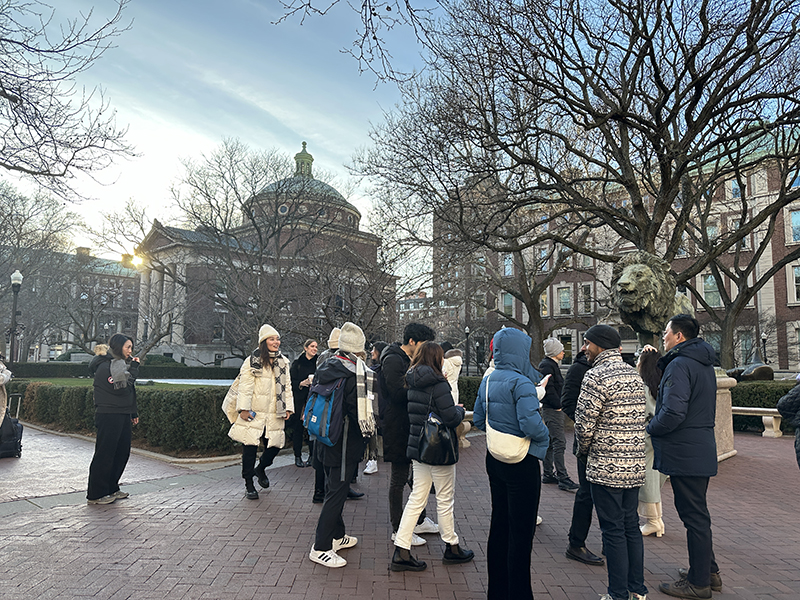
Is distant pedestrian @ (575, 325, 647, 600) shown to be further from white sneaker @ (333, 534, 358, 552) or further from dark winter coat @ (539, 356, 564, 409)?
dark winter coat @ (539, 356, 564, 409)

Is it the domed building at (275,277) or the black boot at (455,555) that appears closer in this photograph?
the black boot at (455,555)

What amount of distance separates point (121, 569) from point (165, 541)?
25.8 inches

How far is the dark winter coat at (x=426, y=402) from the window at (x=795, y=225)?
132 ft

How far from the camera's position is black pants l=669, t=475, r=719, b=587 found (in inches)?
148

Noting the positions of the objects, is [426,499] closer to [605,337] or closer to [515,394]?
[515,394]

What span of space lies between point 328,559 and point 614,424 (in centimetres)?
251

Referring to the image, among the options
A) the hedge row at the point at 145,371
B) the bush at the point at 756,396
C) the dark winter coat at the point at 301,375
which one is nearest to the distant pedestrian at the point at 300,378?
the dark winter coat at the point at 301,375

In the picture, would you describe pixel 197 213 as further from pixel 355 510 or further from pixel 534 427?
pixel 534 427

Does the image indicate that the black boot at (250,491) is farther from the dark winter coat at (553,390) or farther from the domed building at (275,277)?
the domed building at (275,277)

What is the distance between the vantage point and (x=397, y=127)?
15.3 metres

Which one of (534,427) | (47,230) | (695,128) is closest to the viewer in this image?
(534,427)

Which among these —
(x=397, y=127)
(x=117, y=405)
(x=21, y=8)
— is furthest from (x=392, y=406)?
(x=397, y=127)

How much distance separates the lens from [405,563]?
4184 mm

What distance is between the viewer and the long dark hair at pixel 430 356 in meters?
4.36
